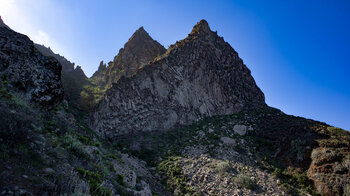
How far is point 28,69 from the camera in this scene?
9.68 metres

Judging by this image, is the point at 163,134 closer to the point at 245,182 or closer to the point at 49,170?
the point at 245,182

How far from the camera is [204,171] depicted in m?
14.6

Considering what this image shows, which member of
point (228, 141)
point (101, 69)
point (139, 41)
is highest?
point (139, 41)

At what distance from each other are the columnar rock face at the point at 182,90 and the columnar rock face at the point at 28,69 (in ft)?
34.1

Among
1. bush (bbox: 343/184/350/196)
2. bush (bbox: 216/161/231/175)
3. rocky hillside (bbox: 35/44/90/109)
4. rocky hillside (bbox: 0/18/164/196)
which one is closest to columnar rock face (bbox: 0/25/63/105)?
rocky hillside (bbox: 0/18/164/196)

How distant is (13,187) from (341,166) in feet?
64.4

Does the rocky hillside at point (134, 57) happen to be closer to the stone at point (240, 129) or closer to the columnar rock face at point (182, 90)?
the columnar rock face at point (182, 90)

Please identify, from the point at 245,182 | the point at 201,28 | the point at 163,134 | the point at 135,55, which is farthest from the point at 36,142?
the point at 201,28

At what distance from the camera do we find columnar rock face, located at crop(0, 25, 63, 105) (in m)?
8.86

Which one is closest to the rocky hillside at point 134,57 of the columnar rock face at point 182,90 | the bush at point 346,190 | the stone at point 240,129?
the columnar rock face at point 182,90

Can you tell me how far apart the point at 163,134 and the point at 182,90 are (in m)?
9.21

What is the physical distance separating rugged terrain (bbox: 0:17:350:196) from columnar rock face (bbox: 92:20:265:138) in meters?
0.18

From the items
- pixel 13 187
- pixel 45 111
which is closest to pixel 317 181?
pixel 13 187

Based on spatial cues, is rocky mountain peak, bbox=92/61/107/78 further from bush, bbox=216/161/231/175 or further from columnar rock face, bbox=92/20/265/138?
bush, bbox=216/161/231/175
